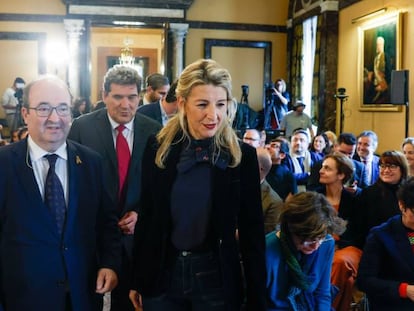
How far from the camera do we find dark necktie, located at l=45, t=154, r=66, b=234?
198 centimetres

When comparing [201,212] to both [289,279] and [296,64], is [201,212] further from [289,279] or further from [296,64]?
[296,64]

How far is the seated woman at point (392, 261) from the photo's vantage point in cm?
274

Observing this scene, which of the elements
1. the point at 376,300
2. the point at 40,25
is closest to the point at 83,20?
the point at 40,25

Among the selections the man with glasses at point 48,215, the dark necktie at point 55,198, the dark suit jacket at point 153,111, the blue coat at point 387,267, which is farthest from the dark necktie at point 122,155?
the blue coat at point 387,267

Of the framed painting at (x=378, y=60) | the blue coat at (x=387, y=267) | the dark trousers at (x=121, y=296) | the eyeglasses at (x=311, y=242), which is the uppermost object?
the framed painting at (x=378, y=60)

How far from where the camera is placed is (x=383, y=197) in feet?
12.9

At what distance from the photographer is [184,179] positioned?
1.93m

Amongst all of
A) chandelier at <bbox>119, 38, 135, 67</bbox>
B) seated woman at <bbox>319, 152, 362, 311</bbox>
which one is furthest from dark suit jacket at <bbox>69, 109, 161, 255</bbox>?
chandelier at <bbox>119, 38, 135, 67</bbox>

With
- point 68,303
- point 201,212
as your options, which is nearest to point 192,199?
point 201,212

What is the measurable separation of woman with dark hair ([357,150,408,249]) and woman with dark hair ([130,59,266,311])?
209 centimetres

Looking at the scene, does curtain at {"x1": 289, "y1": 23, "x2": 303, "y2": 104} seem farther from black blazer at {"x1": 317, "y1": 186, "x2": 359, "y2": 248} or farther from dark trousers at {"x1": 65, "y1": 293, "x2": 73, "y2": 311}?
dark trousers at {"x1": 65, "y1": 293, "x2": 73, "y2": 311}

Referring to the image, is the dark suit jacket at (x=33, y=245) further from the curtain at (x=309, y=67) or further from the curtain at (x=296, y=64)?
the curtain at (x=296, y=64)

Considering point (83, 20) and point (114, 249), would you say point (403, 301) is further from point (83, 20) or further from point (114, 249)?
point (83, 20)

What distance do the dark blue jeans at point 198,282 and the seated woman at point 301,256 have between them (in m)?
0.63
